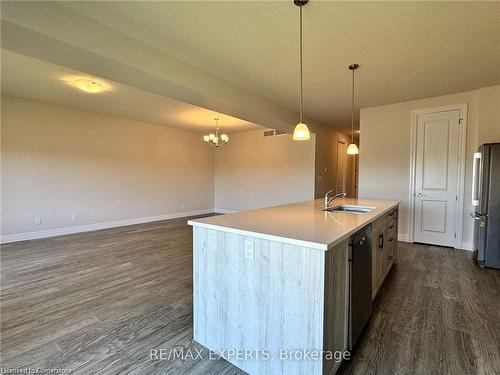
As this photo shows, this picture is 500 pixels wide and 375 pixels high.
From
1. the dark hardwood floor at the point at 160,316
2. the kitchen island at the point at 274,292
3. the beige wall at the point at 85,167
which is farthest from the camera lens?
the beige wall at the point at 85,167

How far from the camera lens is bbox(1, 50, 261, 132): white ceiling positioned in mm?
3414

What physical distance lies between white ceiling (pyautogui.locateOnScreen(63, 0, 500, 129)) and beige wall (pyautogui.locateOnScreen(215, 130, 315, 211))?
10.6ft

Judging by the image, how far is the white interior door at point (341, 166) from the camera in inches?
320

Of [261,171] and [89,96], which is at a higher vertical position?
[89,96]

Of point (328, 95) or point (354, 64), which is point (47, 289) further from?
Answer: point (328, 95)

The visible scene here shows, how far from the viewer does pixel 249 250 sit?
1631mm

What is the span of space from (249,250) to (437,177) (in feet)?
14.8

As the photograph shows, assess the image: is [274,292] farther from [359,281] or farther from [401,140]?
[401,140]

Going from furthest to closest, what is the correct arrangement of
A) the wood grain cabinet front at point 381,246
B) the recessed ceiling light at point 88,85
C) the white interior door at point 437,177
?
the white interior door at point 437,177 < the recessed ceiling light at point 88,85 < the wood grain cabinet front at point 381,246

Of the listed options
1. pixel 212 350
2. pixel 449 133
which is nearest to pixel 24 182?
pixel 212 350

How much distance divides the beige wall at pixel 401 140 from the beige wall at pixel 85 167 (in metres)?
5.21
